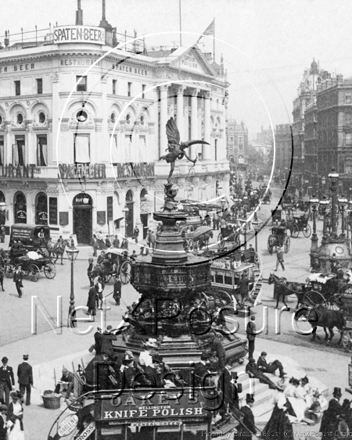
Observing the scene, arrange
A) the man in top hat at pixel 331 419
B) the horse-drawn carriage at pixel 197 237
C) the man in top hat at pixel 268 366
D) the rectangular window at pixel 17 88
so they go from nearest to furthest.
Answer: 1. the man in top hat at pixel 331 419
2. the man in top hat at pixel 268 366
3. the horse-drawn carriage at pixel 197 237
4. the rectangular window at pixel 17 88

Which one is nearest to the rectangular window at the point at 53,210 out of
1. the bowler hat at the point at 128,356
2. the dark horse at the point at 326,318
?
the dark horse at the point at 326,318

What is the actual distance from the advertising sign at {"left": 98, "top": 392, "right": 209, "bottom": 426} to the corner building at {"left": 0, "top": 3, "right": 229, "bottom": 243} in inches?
1301

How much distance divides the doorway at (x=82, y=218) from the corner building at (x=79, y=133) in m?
0.07

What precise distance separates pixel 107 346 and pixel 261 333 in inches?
307

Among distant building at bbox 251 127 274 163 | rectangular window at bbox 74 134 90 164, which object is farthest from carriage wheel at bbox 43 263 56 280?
rectangular window at bbox 74 134 90 164

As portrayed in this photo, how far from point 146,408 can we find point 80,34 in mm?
36910

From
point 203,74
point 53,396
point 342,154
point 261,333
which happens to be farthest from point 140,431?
point 342,154

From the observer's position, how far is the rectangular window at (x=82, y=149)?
4881 cm

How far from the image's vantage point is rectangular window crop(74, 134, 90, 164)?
160 ft

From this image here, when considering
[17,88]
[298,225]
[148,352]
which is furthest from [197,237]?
[148,352]

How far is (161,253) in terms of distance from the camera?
64.5 feet

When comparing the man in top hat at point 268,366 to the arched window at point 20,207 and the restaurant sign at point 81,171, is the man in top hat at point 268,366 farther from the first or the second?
the arched window at point 20,207

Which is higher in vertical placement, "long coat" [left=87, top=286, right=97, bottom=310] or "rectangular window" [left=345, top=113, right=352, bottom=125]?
"rectangular window" [left=345, top=113, right=352, bottom=125]

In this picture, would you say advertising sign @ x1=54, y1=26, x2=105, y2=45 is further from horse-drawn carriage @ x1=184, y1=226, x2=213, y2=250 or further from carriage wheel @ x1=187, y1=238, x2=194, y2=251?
carriage wheel @ x1=187, y1=238, x2=194, y2=251
